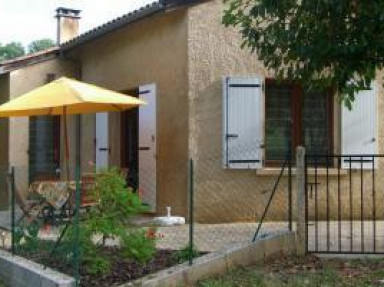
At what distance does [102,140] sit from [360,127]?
4.92 meters

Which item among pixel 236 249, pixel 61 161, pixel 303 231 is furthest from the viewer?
pixel 61 161

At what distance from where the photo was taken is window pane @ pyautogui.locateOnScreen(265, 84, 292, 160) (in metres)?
11.6

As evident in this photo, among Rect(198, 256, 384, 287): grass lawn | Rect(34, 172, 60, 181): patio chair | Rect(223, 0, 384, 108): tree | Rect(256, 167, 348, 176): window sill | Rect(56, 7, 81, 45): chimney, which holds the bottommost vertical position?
Rect(198, 256, 384, 287): grass lawn

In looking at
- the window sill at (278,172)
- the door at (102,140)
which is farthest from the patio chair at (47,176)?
the window sill at (278,172)

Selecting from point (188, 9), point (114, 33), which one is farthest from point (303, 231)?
point (114, 33)

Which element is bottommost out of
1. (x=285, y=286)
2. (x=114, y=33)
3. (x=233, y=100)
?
(x=285, y=286)

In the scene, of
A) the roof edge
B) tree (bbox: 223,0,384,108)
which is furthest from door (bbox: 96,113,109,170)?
tree (bbox: 223,0,384,108)

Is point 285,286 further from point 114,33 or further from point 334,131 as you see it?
point 114,33

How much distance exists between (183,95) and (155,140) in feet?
3.68

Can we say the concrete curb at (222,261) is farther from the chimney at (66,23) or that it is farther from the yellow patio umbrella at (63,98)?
the chimney at (66,23)

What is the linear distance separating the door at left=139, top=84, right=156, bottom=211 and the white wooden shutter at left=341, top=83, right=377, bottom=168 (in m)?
3.08

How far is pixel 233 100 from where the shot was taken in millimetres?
11180

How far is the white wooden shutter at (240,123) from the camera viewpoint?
11156 millimetres

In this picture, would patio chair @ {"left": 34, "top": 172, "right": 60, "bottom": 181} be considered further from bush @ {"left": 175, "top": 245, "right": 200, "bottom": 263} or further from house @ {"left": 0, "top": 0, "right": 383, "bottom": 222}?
bush @ {"left": 175, "top": 245, "right": 200, "bottom": 263}
